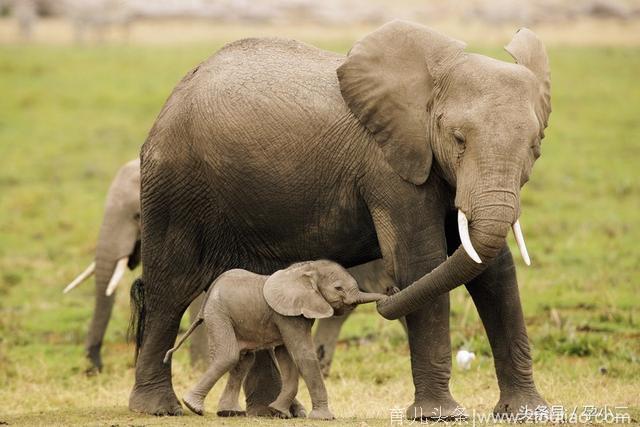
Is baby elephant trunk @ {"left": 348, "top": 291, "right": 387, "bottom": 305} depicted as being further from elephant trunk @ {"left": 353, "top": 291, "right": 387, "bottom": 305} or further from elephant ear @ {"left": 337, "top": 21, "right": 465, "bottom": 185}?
elephant ear @ {"left": 337, "top": 21, "right": 465, "bottom": 185}

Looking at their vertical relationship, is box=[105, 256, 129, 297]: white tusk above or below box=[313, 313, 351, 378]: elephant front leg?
above

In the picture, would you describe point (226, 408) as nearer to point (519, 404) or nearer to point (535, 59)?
point (519, 404)

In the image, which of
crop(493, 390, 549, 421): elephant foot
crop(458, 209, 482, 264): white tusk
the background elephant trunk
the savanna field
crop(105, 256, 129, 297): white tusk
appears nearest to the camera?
crop(458, 209, 482, 264): white tusk

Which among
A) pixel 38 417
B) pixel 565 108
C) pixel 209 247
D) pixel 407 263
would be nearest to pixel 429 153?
pixel 407 263

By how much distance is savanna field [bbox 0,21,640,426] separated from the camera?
1029 centimetres

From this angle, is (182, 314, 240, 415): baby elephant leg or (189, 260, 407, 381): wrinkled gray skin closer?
(182, 314, 240, 415): baby elephant leg

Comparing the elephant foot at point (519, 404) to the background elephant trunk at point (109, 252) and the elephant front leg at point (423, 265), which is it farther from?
the background elephant trunk at point (109, 252)

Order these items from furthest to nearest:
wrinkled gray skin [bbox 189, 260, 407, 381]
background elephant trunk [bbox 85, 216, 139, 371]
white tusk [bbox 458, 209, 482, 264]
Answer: background elephant trunk [bbox 85, 216, 139, 371]
wrinkled gray skin [bbox 189, 260, 407, 381]
white tusk [bbox 458, 209, 482, 264]

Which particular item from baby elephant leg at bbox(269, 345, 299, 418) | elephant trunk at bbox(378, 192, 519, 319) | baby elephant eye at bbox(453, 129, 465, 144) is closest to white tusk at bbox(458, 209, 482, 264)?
elephant trunk at bbox(378, 192, 519, 319)

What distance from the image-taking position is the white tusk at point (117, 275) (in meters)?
11.1

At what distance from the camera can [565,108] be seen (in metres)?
25.0

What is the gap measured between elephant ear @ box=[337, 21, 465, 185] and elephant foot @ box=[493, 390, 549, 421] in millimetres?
1479

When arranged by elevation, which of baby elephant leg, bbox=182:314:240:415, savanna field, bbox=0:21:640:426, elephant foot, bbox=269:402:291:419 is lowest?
savanna field, bbox=0:21:640:426

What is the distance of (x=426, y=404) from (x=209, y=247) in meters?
1.74
